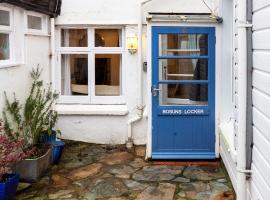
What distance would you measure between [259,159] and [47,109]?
4871 millimetres

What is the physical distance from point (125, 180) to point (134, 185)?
11.4 inches

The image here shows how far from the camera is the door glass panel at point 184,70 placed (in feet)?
24.8

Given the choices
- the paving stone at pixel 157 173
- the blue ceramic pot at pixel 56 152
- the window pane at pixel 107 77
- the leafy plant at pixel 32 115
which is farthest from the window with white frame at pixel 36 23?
the paving stone at pixel 157 173

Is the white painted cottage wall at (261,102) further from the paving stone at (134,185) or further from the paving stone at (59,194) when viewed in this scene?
the paving stone at (59,194)

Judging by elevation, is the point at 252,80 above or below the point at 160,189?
above

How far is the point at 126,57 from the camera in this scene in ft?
29.0

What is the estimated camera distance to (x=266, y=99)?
390 centimetres

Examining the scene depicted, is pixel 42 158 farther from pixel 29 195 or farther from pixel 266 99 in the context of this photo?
pixel 266 99

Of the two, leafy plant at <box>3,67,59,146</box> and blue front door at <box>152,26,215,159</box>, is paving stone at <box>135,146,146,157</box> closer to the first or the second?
blue front door at <box>152,26,215,159</box>

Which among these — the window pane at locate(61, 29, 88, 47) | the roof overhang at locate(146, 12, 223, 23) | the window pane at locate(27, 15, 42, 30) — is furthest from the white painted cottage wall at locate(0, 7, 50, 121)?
the roof overhang at locate(146, 12, 223, 23)

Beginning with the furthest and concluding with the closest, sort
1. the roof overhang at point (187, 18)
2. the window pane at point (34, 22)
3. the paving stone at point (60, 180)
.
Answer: the window pane at point (34, 22), the roof overhang at point (187, 18), the paving stone at point (60, 180)

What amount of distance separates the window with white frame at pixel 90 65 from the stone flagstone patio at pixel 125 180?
1535 mm

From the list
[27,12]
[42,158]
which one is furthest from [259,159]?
[27,12]

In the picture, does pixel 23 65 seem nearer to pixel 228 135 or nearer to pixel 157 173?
pixel 157 173
